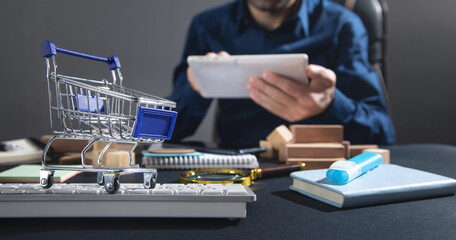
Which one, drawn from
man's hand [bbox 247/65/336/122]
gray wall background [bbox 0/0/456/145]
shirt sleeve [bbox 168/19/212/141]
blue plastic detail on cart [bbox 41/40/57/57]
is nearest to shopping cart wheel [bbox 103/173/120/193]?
blue plastic detail on cart [bbox 41/40/57/57]

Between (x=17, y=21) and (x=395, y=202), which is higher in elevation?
(x=17, y=21)

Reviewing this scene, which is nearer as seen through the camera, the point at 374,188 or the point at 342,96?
the point at 374,188

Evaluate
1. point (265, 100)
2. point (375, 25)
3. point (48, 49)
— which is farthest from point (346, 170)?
point (375, 25)

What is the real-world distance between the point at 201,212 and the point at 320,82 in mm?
1101

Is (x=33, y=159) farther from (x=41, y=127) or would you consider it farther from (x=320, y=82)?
(x=41, y=127)

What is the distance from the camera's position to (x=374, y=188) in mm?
563

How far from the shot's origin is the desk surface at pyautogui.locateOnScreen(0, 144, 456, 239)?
1.43 ft

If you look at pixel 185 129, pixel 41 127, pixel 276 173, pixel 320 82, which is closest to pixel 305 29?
pixel 320 82

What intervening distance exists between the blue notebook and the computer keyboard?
6.5 inches

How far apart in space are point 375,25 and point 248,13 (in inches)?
37.2

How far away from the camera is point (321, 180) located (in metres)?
0.62

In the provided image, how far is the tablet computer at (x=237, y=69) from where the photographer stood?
114cm

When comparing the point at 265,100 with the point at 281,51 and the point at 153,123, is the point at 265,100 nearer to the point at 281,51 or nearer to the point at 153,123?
the point at 281,51

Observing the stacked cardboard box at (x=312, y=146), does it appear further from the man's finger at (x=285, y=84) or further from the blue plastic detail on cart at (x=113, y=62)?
the blue plastic detail on cart at (x=113, y=62)
